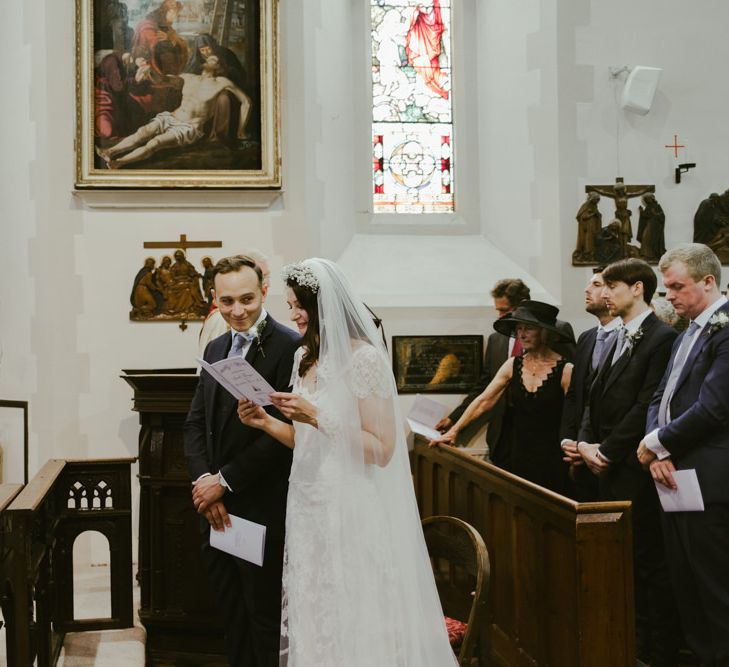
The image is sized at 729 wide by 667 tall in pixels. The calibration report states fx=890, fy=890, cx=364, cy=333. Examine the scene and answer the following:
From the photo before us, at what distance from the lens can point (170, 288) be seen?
6.89 m

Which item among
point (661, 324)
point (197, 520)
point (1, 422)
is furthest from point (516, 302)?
point (1, 422)

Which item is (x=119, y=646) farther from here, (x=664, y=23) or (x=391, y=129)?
(x=664, y=23)

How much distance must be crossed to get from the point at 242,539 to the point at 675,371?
1962mm

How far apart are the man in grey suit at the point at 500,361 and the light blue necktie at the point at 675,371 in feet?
3.60

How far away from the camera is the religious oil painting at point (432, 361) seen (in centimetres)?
735

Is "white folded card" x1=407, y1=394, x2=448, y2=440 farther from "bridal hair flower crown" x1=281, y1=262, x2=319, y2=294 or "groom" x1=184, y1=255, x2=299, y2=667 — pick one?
"bridal hair flower crown" x1=281, y1=262, x2=319, y2=294

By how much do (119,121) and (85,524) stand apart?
381 cm

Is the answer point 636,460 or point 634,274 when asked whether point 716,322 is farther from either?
point 636,460

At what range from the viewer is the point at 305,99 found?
711cm

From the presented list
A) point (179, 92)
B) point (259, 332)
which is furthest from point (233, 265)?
point (179, 92)

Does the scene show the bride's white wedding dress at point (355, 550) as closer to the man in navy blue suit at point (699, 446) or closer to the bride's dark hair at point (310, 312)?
the bride's dark hair at point (310, 312)

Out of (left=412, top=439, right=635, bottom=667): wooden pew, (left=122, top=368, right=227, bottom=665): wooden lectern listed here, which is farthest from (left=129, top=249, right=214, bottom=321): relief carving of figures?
(left=412, top=439, right=635, bottom=667): wooden pew

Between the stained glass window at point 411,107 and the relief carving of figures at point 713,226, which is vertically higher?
the stained glass window at point 411,107

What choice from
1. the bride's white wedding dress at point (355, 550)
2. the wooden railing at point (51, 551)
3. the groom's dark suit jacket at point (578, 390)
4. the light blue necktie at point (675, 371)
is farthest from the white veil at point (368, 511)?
the groom's dark suit jacket at point (578, 390)
